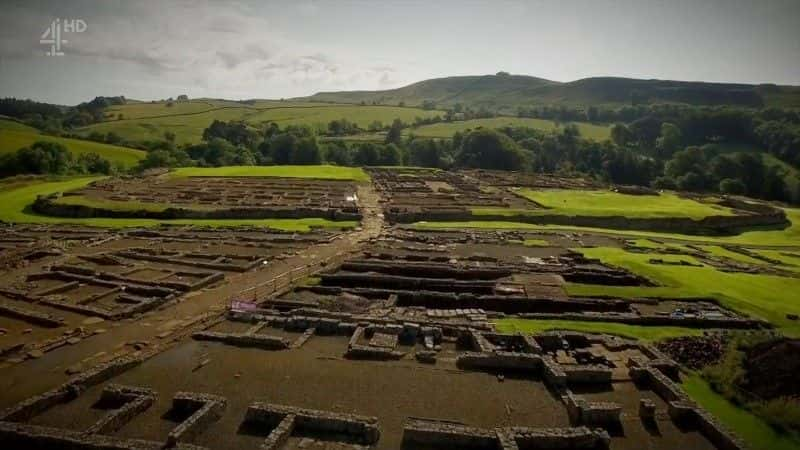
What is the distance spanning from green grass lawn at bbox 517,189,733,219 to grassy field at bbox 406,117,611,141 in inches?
2541

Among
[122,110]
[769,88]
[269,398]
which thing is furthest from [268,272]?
[769,88]

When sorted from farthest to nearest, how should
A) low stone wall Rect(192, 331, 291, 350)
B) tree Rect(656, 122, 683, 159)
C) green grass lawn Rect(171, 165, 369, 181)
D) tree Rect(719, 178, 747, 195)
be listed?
tree Rect(656, 122, 683, 159)
tree Rect(719, 178, 747, 195)
green grass lawn Rect(171, 165, 369, 181)
low stone wall Rect(192, 331, 291, 350)

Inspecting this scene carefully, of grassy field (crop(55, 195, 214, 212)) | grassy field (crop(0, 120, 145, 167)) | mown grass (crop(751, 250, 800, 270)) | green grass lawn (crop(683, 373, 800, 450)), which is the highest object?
grassy field (crop(0, 120, 145, 167))

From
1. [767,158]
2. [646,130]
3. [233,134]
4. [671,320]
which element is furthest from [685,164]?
[233,134]

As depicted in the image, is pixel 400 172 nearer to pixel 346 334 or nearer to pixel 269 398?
pixel 346 334

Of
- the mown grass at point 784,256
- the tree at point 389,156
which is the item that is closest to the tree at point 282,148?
the tree at point 389,156

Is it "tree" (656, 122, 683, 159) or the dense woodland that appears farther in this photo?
"tree" (656, 122, 683, 159)

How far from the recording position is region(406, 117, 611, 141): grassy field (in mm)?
140100

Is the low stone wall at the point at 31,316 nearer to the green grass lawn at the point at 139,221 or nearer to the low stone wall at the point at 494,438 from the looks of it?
the low stone wall at the point at 494,438

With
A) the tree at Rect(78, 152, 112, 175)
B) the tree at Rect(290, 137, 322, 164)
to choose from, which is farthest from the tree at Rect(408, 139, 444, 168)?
the tree at Rect(78, 152, 112, 175)

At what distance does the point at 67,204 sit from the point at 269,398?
48.8 m

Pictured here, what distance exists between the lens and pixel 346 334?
23.2m

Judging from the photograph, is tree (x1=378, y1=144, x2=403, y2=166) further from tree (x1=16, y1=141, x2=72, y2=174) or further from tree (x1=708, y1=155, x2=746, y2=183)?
tree (x1=708, y1=155, x2=746, y2=183)

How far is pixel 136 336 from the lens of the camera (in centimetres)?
2244
